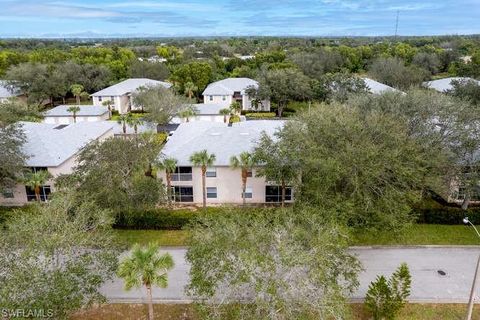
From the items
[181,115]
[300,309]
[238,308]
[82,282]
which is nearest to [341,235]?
[300,309]

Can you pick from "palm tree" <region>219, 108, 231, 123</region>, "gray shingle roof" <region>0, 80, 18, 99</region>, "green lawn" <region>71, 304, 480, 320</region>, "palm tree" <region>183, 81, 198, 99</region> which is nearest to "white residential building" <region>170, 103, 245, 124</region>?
"palm tree" <region>219, 108, 231, 123</region>

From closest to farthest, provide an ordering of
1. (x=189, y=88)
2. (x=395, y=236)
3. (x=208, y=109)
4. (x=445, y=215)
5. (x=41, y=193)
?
(x=395, y=236) → (x=445, y=215) → (x=41, y=193) → (x=208, y=109) → (x=189, y=88)

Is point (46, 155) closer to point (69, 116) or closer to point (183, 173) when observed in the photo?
point (183, 173)

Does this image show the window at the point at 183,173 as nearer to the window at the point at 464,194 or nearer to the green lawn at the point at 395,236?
the green lawn at the point at 395,236

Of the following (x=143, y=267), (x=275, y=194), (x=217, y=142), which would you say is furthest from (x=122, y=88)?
(x=143, y=267)

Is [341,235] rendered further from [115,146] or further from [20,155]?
[20,155]

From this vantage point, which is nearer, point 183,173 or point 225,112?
point 183,173
